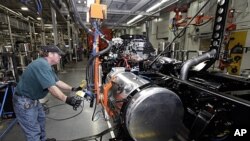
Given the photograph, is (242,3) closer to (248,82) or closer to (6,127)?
(248,82)

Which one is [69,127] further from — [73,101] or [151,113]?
[151,113]

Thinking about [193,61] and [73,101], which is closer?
[73,101]

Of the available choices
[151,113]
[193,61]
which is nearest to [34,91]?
[151,113]

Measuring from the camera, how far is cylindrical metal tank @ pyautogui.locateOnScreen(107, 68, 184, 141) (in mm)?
1391

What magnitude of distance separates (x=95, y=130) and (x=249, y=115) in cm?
224

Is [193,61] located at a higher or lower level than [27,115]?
higher

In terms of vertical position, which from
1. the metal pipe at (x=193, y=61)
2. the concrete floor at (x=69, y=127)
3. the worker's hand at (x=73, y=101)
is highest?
the metal pipe at (x=193, y=61)

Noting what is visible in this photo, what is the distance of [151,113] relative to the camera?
4.67 ft

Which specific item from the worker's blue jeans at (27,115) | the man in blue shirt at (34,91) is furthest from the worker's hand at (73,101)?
the worker's blue jeans at (27,115)

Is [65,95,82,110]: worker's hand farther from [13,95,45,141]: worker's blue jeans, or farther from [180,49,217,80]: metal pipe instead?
[180,49,217,80]: metal pipe

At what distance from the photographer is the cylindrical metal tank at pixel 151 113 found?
4.56 ft

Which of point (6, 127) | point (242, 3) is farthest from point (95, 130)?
point (242, 3)

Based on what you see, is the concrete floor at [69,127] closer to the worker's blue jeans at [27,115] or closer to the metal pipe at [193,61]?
the worker's blue jeans at [27,115]

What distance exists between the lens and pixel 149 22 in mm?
14641
